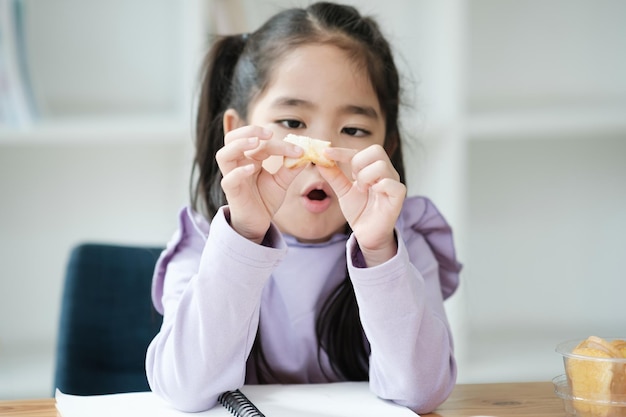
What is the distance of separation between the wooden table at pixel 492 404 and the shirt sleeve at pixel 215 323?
0.14 meters

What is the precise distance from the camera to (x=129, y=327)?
4.53ft

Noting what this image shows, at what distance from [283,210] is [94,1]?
1.23 meters

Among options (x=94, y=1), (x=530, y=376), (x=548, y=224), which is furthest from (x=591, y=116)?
(x=94, y=1)

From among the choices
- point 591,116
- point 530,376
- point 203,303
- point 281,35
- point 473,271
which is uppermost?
point 281,35

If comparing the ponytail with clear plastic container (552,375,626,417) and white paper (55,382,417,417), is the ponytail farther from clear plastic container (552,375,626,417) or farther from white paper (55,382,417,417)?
clear plastic container (552,375,626,417)

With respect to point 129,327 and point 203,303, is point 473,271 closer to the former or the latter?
point 129,327

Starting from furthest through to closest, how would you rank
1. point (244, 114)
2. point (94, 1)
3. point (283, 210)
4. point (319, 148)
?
1. point (94, 1)
2. point (244, 114)
3. point (283, 210)
4. point (319, 148)

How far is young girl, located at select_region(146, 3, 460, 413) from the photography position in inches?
37.9

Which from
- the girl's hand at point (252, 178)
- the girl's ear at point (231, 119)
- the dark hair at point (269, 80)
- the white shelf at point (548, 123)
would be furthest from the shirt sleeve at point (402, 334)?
the white shelf at point (548, 123)

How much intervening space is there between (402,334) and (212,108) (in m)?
0.62

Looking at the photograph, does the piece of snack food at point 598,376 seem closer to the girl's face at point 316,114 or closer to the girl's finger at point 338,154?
the girl's finger at point 338,154

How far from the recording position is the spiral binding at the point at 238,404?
87cm

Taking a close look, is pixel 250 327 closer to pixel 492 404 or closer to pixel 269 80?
pixel 492 404

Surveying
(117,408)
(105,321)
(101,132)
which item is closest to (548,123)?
(101,132)
